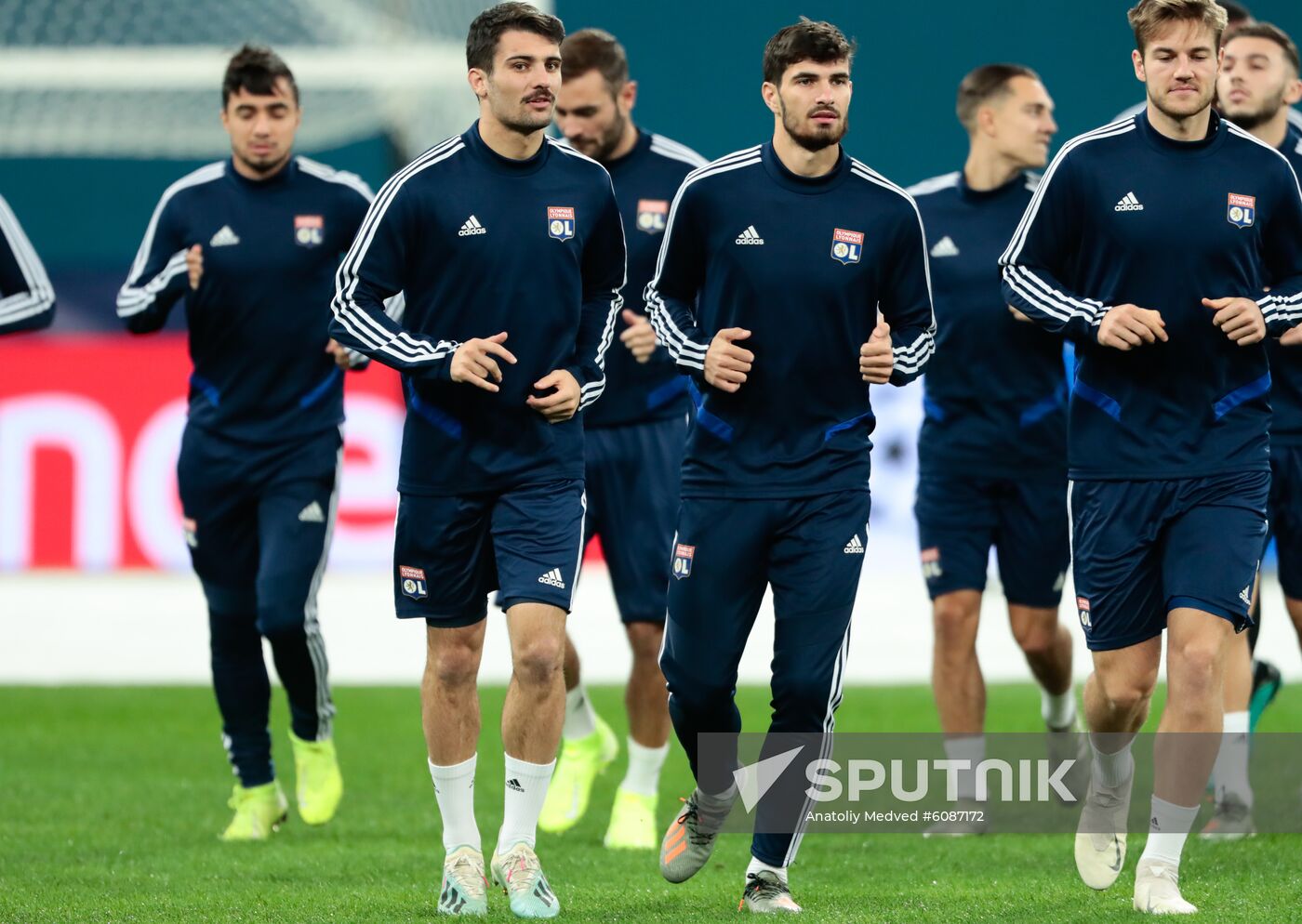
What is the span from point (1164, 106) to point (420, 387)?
7.81 feet

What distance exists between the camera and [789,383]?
20.2 ft

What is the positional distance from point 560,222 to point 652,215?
1.86 meters

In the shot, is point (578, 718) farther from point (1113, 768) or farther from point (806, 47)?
point (806, 47)

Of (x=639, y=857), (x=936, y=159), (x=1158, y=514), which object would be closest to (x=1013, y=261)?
(x=1158, y=514)

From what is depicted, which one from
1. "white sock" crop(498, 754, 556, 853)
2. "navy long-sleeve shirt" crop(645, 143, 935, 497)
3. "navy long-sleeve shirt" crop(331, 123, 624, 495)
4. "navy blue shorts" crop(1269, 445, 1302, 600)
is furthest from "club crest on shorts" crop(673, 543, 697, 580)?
"navy blue shorts" crop(1269, 445, 1302, 600)

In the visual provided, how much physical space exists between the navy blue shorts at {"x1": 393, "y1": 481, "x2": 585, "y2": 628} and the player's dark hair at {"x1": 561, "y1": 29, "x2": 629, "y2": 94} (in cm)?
223

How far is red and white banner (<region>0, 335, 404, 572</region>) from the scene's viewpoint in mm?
15703

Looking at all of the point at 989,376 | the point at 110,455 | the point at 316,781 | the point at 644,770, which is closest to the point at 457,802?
the point at 644,770

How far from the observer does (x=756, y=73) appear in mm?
20562

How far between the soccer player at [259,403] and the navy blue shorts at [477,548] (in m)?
1.51

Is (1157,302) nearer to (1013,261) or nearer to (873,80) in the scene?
(1013,261)

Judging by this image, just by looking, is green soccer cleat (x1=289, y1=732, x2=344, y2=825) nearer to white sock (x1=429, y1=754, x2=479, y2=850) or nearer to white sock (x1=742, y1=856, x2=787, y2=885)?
white sock (x1=429, y1=754, x2=479, y2=850)

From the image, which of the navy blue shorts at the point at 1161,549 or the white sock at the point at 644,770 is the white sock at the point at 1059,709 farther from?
the navy blue shorts at the point at 1161,549

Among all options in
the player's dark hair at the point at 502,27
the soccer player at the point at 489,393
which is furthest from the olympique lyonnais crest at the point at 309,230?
the player's dark hair at the point at 502,27
